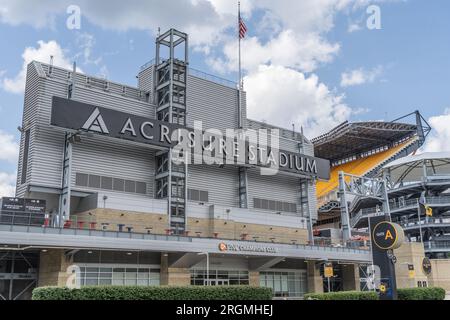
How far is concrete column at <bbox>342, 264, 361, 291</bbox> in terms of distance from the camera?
63406 mm

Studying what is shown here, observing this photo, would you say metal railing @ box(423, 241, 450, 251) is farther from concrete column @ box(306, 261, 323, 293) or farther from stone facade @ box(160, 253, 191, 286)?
stone facade @ box(160, 253, 191, 286)

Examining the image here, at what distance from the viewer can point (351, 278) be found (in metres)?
63.6

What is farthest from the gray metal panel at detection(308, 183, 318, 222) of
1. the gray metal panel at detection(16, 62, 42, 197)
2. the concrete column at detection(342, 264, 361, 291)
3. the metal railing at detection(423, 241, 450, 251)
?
the gray metal panel at detection(16, 62, 42, 197)

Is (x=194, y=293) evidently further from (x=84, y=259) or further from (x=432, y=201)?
(x=432, y=201)

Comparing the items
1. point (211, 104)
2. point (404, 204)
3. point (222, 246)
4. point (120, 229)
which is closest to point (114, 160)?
point (120, 229)

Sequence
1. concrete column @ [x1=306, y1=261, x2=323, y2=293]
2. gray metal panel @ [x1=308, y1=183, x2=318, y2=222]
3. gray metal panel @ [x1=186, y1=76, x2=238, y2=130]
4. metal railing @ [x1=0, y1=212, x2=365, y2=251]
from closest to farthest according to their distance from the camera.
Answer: metal railing @ [x1=0, y1=212, x2=365, y2=251] < concrete column @ [x1=306, y1=261, x2=323, y2=293] < gray metal panel @ [x1=186, y1=76, x2=238, y2=130] < gray metal panel @ [x1=308, y1=183, x2=318, y2=222]

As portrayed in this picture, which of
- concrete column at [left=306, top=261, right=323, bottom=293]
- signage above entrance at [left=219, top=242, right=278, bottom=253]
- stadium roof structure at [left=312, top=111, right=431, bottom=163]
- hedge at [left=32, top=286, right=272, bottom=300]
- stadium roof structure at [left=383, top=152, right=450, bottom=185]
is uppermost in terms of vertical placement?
stadium roof structure at [left=312, top=111, right=431, bottom=163]

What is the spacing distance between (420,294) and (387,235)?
480 inches

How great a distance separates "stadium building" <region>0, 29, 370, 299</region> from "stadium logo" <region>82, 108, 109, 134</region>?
122mm

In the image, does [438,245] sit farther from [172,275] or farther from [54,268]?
[54,268]

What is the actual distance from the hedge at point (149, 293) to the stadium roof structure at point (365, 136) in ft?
241

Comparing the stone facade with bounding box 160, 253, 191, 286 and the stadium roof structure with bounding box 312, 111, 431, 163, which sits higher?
the stadium roof structure with bounding box 312, 111, 431, 163

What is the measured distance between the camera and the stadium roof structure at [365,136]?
104m

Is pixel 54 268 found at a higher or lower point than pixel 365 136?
lower
